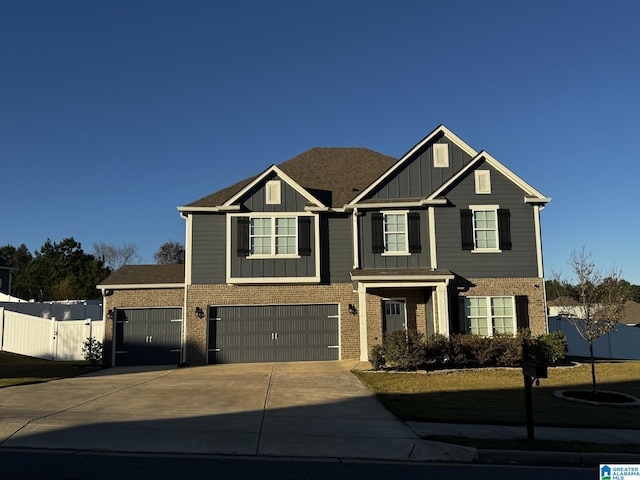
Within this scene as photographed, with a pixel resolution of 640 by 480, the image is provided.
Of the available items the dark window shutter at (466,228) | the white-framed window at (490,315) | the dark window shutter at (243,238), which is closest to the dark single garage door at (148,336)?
the dark window shutter at (243,238)

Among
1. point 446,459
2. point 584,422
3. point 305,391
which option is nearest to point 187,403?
point 305,391

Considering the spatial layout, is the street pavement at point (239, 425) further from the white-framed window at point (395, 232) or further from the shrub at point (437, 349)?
the white-framed window at point (395, 232)

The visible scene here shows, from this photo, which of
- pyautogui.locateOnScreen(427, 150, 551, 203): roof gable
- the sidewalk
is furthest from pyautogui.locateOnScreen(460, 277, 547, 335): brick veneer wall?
the sidewalk

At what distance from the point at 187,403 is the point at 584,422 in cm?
844

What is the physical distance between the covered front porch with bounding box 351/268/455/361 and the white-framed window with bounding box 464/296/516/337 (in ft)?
3.76

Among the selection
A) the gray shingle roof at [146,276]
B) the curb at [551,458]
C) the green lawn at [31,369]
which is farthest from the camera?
the gray shingle roof at [146,276]

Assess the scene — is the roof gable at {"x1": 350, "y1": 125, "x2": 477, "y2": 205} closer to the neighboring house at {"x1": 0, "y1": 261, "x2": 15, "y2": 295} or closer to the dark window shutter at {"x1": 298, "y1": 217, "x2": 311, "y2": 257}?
the dark window shutter at {"x1": 298, "y1": 217, "x2": 311, "y2": 257}

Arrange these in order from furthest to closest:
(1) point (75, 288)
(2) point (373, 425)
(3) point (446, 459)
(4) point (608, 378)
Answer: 1. (1) point (75, 288)
2. (4) point (608, 378)
3. (2) point (373, 425)
4. (3) point (446, 459)

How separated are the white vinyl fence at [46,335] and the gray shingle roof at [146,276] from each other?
222 cm

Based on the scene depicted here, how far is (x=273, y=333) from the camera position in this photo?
68.2ft

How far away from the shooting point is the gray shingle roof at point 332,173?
72.5ft

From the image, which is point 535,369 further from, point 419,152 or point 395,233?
point 419,152

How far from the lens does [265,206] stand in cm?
2102

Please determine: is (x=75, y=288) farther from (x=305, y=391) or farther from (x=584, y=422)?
(x=584, y=422)
